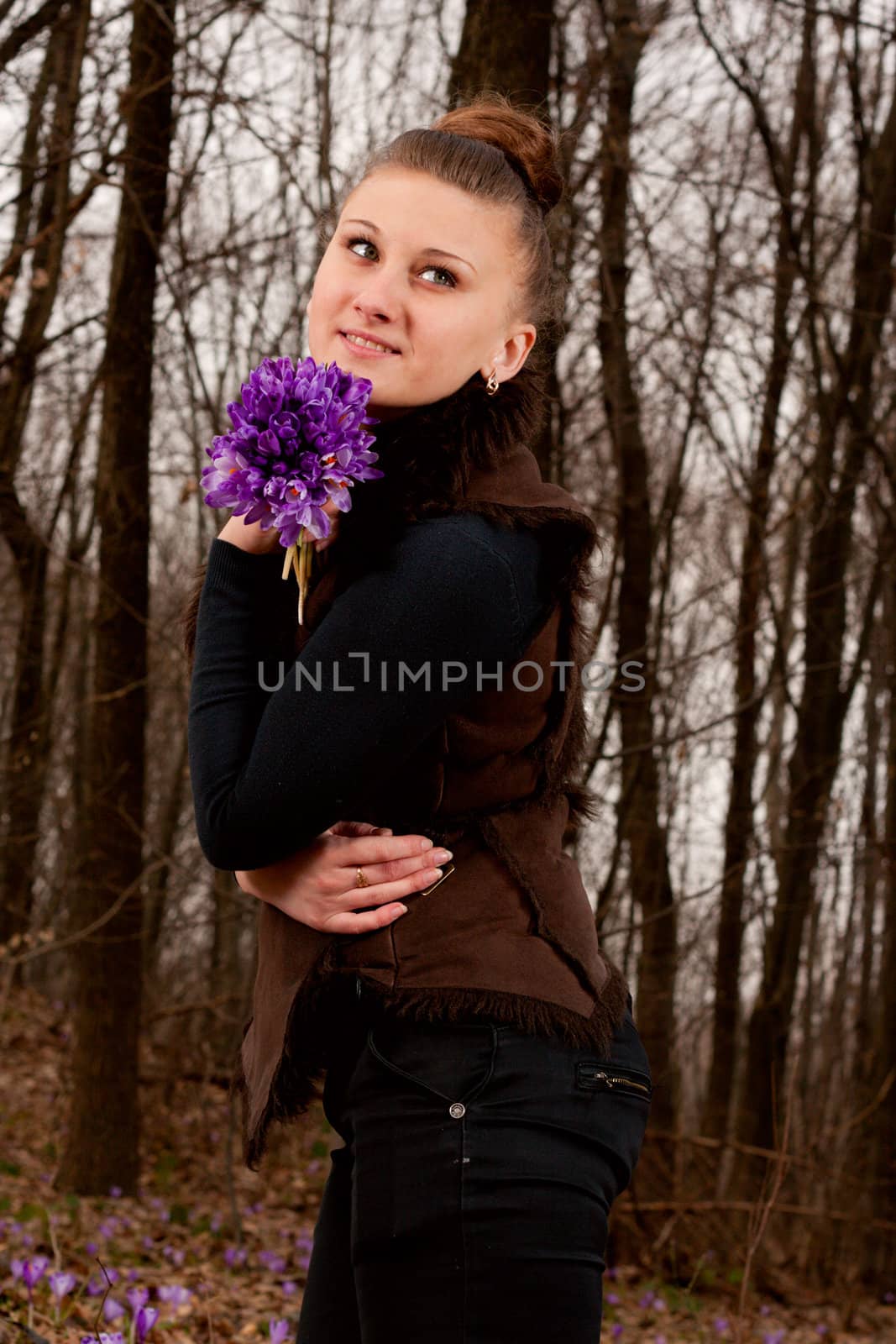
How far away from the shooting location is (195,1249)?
5.53m

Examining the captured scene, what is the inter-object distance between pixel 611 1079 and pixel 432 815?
1.22ft

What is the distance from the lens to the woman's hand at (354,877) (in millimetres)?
1548

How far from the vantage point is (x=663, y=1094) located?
723 centimetres

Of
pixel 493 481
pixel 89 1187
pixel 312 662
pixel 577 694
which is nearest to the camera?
pixel 312 662

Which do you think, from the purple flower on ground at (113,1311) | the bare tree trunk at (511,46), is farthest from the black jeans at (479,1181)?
the bare tree trunk at (511,46)

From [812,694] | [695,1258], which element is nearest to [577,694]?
[695,1258]

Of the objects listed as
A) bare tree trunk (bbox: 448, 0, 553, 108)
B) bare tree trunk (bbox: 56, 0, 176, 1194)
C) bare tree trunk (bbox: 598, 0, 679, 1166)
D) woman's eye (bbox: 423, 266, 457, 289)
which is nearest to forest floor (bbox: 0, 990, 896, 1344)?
bare tree trunk (bbox: 56, 0, 176, 1194)

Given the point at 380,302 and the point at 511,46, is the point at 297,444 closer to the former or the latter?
the point at 380,302

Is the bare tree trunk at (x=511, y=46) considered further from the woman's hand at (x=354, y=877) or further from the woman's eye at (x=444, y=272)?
the woman's hand at (x=354, y=877)

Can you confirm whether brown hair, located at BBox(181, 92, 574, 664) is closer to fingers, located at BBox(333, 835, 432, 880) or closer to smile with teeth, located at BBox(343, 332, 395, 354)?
smile with teeth, located at BBox(343, 332, 395, 354)

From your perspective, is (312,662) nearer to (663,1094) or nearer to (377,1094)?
(377,1094)

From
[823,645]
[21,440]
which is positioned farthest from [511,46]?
[21,440]

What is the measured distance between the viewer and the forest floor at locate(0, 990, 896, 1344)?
3.66 meters

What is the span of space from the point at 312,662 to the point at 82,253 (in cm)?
538
